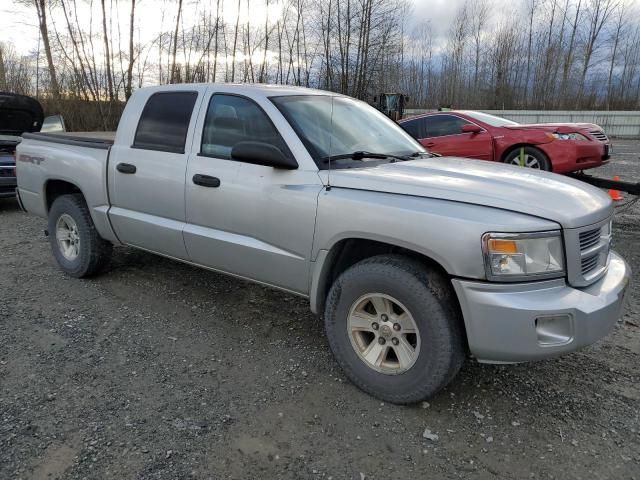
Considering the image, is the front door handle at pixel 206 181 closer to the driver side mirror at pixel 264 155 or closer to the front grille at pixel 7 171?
the driver side mirror at pixel 264 155

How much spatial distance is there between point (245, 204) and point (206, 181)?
1.37 ft

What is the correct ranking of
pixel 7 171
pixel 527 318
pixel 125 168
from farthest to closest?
pixel 7 171
pixel 125 168
pixel 527 318

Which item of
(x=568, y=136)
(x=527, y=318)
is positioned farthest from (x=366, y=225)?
(x=568, y=136)

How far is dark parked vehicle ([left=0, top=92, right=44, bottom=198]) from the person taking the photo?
7.77m

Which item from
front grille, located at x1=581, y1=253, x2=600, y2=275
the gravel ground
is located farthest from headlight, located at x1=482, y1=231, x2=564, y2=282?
the gravel ground

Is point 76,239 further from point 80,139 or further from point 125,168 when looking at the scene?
point 125,168

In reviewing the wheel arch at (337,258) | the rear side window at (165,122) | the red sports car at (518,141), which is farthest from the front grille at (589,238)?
the red sports car at (518,141)

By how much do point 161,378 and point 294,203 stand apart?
1384 mm

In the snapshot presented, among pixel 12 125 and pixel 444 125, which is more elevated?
pixel 444 125

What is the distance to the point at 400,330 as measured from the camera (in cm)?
281

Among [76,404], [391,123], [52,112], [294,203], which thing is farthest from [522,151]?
[52,112]

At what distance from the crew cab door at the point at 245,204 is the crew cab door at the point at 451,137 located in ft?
18.4

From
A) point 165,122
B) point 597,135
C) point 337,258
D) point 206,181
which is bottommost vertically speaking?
point 337,258

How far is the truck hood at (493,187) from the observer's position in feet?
8.36
